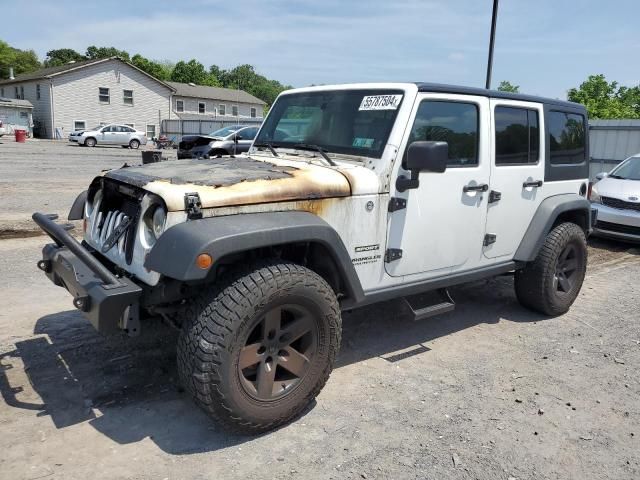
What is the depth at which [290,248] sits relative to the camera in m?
3.40

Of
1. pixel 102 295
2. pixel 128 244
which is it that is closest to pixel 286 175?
pixel 128 244

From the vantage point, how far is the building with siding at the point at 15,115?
39.3 m

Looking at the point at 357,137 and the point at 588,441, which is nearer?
the point at 588,441

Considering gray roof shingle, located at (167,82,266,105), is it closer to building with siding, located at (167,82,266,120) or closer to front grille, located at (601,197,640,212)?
building with siding, located at (167,82,266,120)

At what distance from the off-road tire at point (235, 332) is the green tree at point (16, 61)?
80.7 m

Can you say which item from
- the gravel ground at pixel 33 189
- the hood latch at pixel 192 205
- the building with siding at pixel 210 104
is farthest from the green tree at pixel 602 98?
the hood latch at pixel 192 205

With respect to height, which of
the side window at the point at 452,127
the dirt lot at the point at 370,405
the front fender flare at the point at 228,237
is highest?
the side window at the point at 452,127

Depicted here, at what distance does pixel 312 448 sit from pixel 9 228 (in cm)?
646

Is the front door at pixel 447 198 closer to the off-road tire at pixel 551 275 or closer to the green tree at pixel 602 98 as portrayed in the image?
the off-road tire at pixel 551 275

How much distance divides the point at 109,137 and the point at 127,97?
411 inches

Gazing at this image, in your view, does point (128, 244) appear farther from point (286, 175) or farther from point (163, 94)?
point (163, 94)

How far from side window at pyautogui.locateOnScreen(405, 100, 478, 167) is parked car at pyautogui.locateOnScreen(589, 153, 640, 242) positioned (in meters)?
5.22

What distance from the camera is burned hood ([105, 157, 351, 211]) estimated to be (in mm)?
2951

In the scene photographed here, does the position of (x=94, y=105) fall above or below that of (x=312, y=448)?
above
